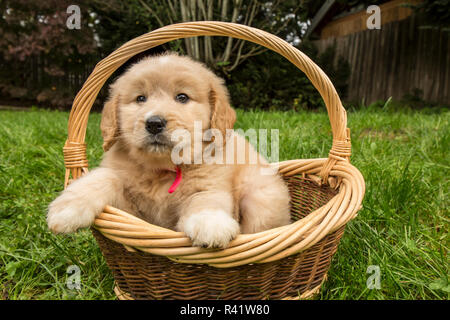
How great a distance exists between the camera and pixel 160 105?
1.67 m

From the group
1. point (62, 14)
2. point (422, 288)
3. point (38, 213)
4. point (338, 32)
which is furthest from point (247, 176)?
point (338, 32)

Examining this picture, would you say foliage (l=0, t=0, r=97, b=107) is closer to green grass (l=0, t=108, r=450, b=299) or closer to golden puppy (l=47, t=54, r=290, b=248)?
green grass (l=0, t=108, r=450, b=299)

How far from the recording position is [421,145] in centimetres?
341

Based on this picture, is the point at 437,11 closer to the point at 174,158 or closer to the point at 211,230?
the point at 174,158

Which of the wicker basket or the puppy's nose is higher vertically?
the puppy's nose

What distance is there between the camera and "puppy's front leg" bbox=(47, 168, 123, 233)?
1391mm

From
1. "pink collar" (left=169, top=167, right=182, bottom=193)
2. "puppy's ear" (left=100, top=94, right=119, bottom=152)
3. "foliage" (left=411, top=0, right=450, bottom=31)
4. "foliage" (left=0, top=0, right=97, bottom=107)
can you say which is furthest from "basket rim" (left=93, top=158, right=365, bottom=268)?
"foliage" (left=0, top=0, right=97, bottom=107)

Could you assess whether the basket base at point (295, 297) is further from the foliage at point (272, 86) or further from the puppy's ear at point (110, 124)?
the foliage at point (272, 86)

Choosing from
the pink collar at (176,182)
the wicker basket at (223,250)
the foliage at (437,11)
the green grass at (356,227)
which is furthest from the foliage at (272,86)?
the pink collar at (176,182)

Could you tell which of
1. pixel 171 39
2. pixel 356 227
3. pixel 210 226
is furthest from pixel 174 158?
pixel 356 227

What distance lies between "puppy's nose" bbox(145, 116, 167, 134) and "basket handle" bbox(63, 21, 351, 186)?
47 cm

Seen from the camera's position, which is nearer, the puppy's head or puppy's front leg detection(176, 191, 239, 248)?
puppy's front leg detection(176, 191, 239, 248)

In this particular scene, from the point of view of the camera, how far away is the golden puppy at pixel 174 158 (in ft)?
5.23

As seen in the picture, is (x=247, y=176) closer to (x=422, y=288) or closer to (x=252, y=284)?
(x=252, y=284)
